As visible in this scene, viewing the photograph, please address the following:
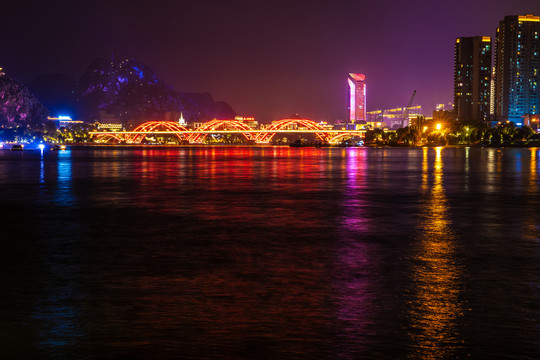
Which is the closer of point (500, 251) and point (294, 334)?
point (294, 334)

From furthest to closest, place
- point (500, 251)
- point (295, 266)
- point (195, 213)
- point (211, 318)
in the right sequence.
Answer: point (195, 213) < point (500, 251) < point (295, 266) < point (211, 318)

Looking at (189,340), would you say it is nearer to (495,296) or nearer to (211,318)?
(211,318)

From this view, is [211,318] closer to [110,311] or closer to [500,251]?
[110,311]

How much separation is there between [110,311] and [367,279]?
3.95 m

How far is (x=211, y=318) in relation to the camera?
23.4 ft

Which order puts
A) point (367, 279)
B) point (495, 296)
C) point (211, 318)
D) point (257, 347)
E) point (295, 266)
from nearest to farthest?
1. point (257, 347)
2. point (211, 318)
3. point (495, 296)
4. point (367, 279)
5. point (295, 266)

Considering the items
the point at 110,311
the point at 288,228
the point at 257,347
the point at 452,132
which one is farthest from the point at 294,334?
the point at 452,132

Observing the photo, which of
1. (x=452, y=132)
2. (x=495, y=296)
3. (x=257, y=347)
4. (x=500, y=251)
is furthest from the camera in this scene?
(x=452, y=132)

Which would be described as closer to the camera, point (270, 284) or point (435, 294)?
point (435, 294)

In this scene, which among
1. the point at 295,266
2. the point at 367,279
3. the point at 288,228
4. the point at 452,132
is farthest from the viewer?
the point at 452,132

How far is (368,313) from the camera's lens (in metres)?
7.37

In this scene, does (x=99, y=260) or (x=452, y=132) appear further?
(x=452, y=132)

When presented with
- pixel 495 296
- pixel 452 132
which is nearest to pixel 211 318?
pixel 495 296

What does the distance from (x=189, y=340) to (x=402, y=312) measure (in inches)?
106
